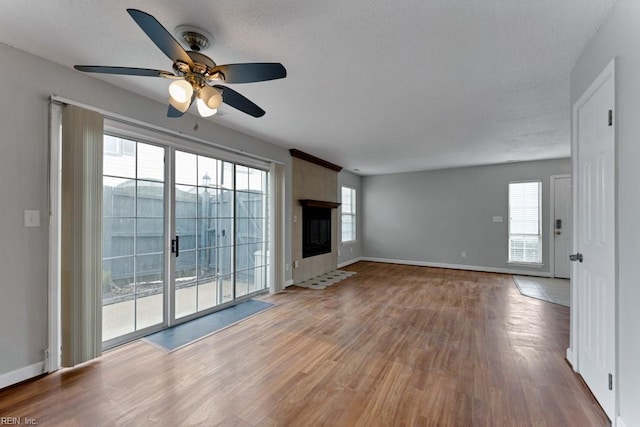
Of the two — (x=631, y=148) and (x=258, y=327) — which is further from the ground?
(x=631, y=148)

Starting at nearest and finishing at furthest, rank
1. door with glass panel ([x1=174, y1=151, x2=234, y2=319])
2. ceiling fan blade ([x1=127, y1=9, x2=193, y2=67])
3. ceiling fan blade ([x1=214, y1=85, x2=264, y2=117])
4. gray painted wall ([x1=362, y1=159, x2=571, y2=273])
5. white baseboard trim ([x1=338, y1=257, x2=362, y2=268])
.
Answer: ceiling fan blade ([x1=127, y1=9, x2=193, y2=67]), ceiling fan blade ([x1=214, y1=85, x2=264, y2=117]), door with glass panel ([x1=174, y1=151, x2=234, y2=319]), gray painted wall ([x1=362, y1=159, x2=571, y2=273]), white baseboard trim ([x1=338, y1=257, x2=362, y2=268])

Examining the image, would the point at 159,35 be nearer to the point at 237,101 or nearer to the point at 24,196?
the point at 237,101

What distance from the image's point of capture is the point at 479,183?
6.45m

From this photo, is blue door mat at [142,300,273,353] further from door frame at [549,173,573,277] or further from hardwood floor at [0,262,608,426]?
door frame at [549,173,573,277]

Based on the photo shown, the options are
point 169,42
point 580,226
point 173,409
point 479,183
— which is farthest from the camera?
point 479,183

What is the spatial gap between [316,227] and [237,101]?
4062 mm

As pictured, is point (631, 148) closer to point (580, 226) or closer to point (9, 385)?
point (580, 226)

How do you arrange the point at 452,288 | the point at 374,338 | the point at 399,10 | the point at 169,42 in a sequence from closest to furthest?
the point at 169,42, the point at 399,10, the point at 374,338, the point at 452,288

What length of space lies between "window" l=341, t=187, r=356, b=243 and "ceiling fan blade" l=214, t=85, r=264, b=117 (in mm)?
5316

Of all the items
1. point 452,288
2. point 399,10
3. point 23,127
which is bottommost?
point 452,288

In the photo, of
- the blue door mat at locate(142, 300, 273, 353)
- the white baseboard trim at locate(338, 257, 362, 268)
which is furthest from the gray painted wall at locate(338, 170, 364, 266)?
the blue door mat at locate(142, 300, 273, 353)

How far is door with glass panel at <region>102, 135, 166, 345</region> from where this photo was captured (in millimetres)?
2705

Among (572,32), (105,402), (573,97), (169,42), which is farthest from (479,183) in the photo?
(105,402)

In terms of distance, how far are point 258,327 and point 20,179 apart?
97.6 inches
